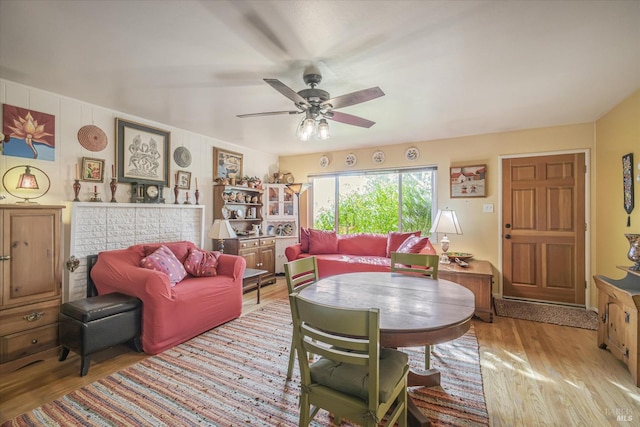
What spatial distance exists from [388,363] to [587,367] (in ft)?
6.73

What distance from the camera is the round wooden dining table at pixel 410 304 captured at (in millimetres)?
1318

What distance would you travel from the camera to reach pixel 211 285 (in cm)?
304

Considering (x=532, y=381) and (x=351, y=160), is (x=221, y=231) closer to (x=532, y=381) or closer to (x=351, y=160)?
(x=351, y=160)

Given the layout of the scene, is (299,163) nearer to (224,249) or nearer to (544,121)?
(224,249)

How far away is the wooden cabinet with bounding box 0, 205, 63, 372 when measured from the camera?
7.36 feet

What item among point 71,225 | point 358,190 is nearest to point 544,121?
point 358,190

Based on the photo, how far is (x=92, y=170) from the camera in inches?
121

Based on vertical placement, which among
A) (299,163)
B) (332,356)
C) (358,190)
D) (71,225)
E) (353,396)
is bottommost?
(353,396)

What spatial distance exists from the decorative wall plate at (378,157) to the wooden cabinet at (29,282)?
431 centimetres

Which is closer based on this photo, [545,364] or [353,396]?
[353,396]

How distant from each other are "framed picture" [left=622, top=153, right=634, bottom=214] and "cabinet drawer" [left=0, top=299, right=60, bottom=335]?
557cm

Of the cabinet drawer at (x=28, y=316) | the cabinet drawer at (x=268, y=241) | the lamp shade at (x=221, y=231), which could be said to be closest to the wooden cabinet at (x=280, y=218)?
the cabinet drawer at (x=268, y=241)

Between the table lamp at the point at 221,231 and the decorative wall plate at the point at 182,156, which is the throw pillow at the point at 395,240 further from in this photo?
the decorative wall plate at the point at 182,156

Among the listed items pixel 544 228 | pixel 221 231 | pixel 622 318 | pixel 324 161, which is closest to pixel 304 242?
pixel 221 231
